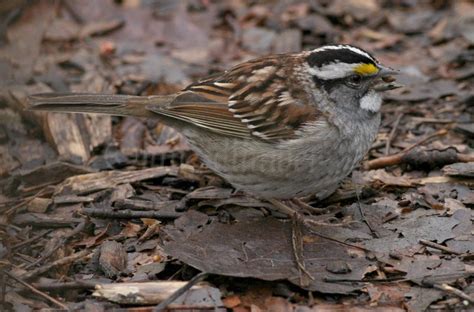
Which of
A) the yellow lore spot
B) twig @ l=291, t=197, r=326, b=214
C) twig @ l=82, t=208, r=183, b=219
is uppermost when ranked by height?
the yellow lore spot

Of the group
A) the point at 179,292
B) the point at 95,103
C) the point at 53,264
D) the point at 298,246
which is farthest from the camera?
the point at 95,103

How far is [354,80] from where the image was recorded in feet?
19.6

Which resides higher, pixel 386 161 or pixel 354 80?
pixel 354 80

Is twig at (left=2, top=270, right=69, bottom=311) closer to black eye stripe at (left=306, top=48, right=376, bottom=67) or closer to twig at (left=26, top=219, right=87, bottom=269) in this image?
twig at (left=26, top=219, right=87, bottom=269)

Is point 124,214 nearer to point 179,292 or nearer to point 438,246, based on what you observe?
point 179,292

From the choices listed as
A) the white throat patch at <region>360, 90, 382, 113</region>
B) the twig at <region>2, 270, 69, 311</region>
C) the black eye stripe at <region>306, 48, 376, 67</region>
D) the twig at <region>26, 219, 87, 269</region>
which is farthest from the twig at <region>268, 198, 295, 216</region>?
the twig at <region>2, 270, 69, 311</region>

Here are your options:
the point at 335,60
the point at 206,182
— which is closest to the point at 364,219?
the point at 335,60

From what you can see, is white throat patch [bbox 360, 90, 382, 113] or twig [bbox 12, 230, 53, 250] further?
white throat patch [bbox 360, 90, 382, 113]

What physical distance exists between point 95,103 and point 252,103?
1.28m

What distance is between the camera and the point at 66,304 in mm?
5086

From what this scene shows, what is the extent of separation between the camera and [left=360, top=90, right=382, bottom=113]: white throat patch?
603 cm

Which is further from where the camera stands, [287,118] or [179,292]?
[287,118]

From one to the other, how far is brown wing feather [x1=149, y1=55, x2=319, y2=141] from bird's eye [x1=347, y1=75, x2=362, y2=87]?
33 cm

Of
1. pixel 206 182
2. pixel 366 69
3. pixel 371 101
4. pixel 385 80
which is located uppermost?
pixel 366 69
